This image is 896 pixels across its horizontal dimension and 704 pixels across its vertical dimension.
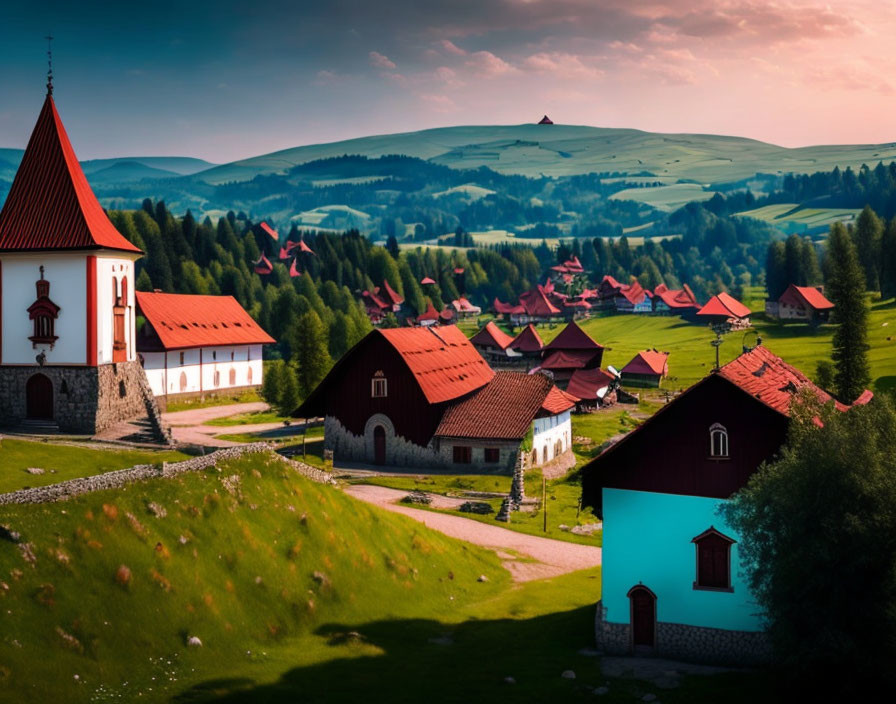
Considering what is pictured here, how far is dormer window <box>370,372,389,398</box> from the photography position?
7356 centimetres

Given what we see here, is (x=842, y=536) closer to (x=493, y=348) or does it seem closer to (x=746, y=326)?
(x=493, y=348)

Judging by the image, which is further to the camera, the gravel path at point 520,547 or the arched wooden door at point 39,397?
the arched wooden door at point 39,397

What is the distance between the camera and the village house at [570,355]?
114m

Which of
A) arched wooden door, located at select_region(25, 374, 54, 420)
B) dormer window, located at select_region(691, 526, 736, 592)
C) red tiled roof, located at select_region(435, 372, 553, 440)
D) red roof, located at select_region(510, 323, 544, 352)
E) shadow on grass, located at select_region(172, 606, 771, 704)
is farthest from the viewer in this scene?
red roof, located at select_region(510, 323, 544, 352)

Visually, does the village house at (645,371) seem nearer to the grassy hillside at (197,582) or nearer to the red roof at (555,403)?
the red roof at (555,403)

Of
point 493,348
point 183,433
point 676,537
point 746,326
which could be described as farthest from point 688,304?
point 676,537

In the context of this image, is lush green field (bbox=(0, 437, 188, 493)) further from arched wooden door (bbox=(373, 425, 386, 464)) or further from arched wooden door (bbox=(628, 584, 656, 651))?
arched wooden door (bbox=(373, 425, 386, 464))

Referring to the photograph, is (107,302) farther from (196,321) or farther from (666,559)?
(666,559)

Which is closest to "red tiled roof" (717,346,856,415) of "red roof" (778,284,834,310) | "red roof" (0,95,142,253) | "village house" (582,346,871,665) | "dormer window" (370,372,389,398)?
"village house" (582,346,871,665)

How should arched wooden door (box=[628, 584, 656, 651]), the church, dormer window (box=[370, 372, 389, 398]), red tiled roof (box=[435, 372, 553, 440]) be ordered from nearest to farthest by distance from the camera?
1. arched wooden door (box=[628, 584, 656, 651])
2. the church
3. red tiled roof (box=[435, 372, 553, 440])
4. dormer window (box=[370, 372, 389, 398])

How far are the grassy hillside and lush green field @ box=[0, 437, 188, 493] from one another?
10328 mm

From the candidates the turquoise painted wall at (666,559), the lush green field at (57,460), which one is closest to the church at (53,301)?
the lush green field at (57,460)

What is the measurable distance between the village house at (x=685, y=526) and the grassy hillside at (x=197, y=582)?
7899 mm

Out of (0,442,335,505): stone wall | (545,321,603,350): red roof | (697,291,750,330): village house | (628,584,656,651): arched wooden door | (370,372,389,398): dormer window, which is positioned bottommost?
(628,584,656,651): arched wooden door
